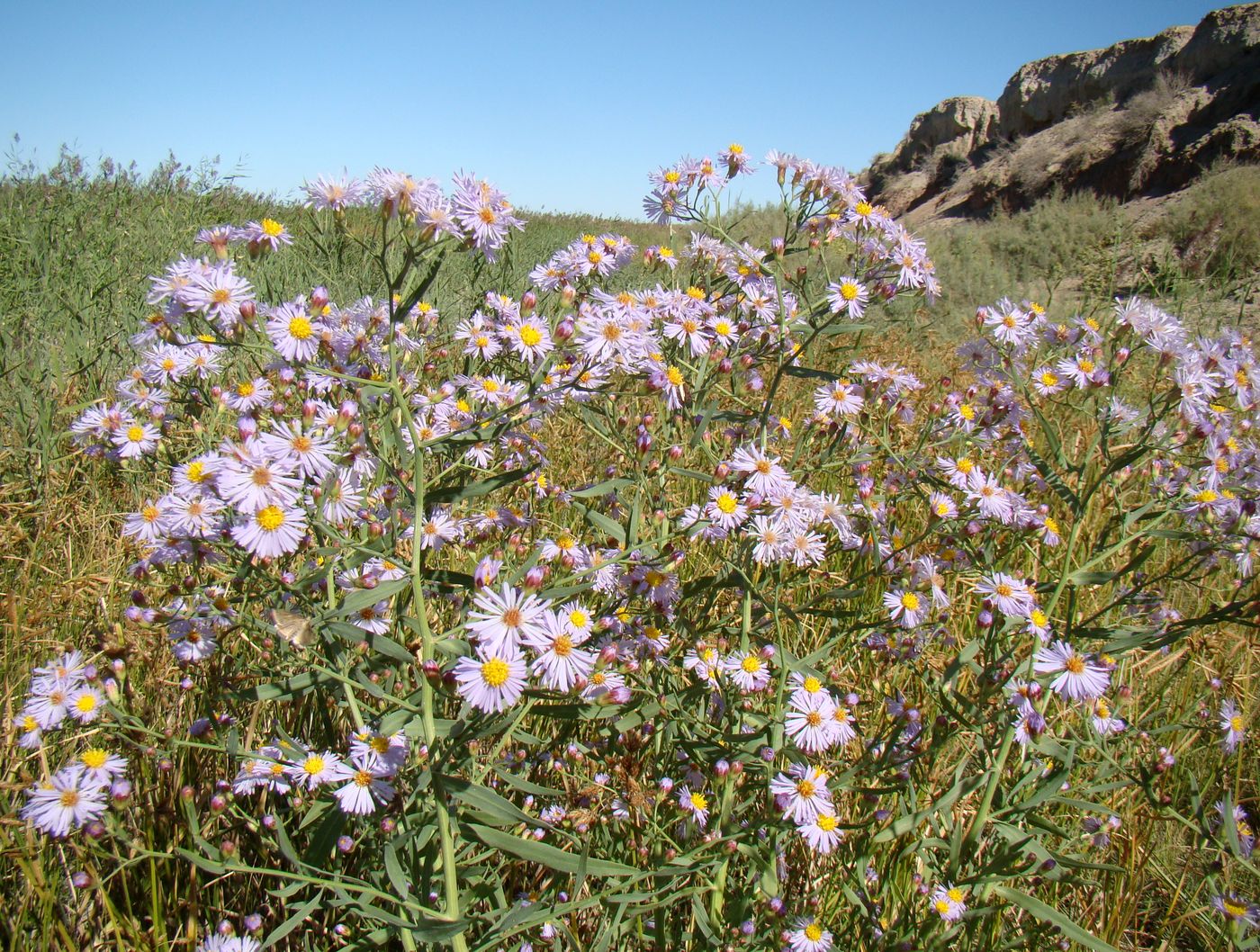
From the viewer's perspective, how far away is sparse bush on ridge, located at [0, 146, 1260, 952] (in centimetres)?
126

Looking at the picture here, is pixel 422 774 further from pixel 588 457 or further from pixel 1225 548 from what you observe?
pixel 588 457

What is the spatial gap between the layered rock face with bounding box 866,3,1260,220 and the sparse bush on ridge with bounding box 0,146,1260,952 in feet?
39.4

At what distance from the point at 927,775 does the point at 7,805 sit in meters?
2.11

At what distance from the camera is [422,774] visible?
1.11 meters

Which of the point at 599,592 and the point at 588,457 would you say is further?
the point at 588,457

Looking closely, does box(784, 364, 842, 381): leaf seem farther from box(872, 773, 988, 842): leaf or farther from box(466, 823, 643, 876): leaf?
box(466, 823, 643, 876): leaf

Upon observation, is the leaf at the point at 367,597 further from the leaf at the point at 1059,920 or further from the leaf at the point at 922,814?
the leaf at the point at 1059,920

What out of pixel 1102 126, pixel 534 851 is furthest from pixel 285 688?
pixel 1102 126

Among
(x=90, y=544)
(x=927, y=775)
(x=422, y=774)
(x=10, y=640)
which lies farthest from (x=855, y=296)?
(x=90, y=544)

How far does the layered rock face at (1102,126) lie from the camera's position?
1174 centimetres

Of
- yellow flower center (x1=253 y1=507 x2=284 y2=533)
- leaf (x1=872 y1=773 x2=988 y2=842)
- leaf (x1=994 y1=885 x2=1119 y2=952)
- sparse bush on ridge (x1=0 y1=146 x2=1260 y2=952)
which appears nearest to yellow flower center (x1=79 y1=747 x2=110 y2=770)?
sparse bush on ridge (x1=0 y1=146 x2=1260 y2=952)

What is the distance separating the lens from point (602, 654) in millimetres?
1375

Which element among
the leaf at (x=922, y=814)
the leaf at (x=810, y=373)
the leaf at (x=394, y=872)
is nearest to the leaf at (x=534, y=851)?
the leaf at (x=394, y=872)

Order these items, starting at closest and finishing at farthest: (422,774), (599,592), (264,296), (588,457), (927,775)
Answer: (422,774)
(927,775)
(599,592)
(588,457)
(264,296)
